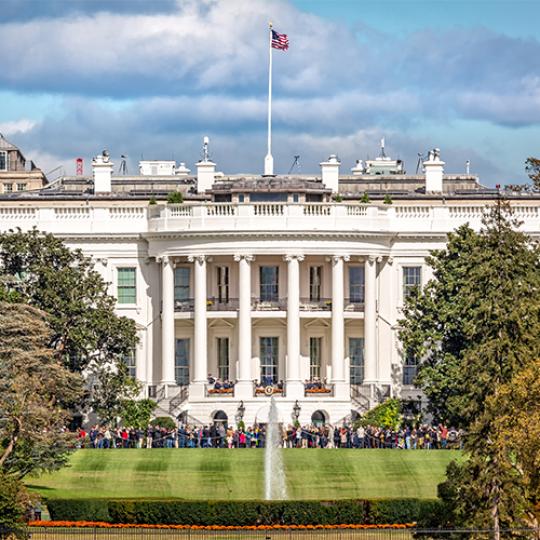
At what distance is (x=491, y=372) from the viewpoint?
86438 millimetres

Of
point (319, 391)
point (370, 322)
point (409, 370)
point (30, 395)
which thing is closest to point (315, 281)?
point (370, 322)

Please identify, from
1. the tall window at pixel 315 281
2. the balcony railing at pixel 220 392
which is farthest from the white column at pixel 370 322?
the balcony railing at pixel 220 392

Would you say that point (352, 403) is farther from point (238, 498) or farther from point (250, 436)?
point (238, 498)

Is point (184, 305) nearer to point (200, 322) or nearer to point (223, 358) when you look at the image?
point (200, 322)

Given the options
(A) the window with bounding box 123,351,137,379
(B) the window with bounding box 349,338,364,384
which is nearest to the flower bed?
(B) the window with bounding box 349,338,364,384

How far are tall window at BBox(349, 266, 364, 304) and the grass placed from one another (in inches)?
838

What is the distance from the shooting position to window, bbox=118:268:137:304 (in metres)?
128

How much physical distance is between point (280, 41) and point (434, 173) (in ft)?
53.7

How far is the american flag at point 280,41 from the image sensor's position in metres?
130

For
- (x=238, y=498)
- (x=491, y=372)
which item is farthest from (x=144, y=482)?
(x=491, y=372)

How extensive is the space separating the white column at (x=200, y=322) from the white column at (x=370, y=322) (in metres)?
7.96

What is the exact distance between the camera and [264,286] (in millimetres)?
126625

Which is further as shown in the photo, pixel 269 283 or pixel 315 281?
pixel 315 281

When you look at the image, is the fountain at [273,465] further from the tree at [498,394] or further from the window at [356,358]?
the window at [356,358]
